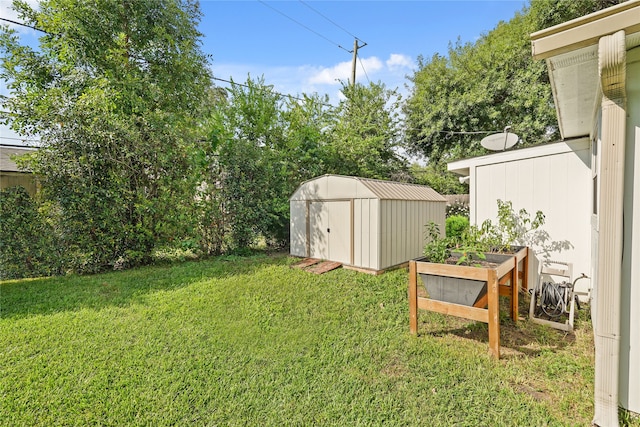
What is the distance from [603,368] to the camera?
179 centimetres

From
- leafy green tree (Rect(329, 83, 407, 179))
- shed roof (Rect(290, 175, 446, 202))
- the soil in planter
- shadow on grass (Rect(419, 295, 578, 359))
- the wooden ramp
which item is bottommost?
Result: shadow on grass (Rect(419, 295, 578, 359))

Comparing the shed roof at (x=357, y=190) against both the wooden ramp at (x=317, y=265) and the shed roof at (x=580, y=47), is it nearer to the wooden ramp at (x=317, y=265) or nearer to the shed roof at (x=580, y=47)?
the wooden ramp at (x=317, y=265)

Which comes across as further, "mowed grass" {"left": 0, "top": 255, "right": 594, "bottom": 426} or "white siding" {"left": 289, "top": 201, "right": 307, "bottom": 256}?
"white siding" {"left": 289, "top": 201, "right": 307, "bottom": 256}

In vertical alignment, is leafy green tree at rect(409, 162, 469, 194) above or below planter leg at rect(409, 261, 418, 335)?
above

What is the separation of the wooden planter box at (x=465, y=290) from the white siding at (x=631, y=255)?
2.65ft

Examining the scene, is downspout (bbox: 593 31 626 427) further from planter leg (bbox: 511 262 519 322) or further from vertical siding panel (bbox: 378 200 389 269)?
vertical siding panel (bbox: 378 200 389 269)

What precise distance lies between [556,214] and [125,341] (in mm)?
5693

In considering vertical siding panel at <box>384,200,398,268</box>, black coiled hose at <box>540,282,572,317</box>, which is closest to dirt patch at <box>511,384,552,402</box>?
black coiled hose at <box>540,282,572,317</box>

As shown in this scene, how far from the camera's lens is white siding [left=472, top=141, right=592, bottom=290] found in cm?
365

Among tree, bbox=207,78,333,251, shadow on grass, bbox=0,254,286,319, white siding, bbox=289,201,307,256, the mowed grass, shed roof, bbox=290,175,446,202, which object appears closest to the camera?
the mowed grass

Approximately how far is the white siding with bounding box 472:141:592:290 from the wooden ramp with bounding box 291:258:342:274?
3075 millimetres

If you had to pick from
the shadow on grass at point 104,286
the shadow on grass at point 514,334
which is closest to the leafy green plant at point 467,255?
the shadow on grass at point 514,334

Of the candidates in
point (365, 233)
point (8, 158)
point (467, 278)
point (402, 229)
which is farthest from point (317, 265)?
point (8, 158)

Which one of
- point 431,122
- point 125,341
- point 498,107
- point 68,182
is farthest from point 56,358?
point 498,107
